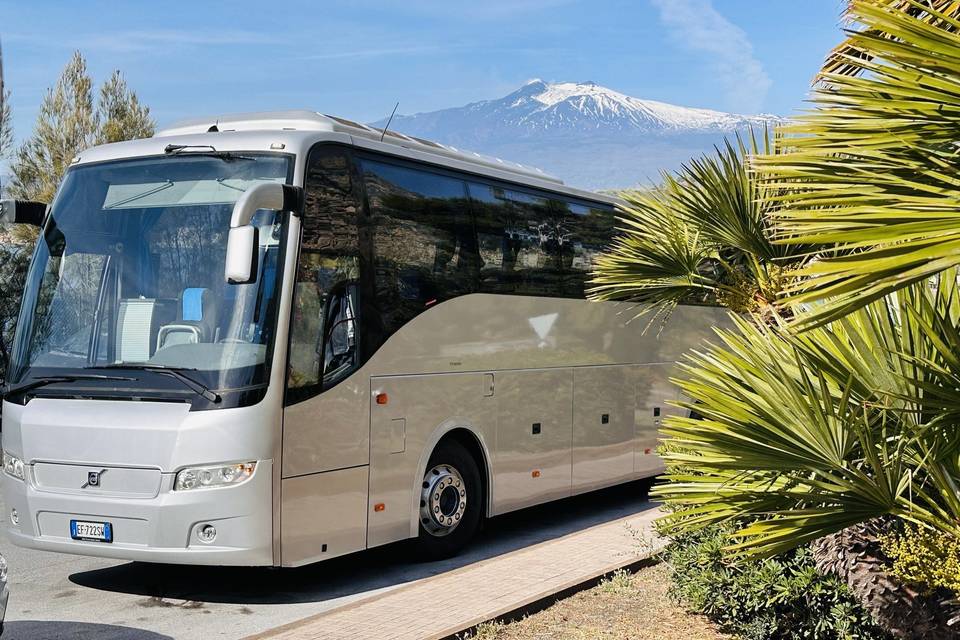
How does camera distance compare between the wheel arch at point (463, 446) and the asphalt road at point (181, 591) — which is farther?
the wheel arch at point (463, 446)

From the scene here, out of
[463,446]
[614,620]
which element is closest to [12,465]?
[463,446]

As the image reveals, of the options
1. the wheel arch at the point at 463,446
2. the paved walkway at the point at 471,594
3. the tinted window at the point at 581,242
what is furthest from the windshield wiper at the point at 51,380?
the tinted window at the point at 581,242

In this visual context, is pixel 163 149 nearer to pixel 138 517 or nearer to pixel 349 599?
pixel 138 517

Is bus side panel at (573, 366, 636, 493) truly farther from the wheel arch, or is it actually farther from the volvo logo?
the volvo logo

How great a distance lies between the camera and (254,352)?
303 inches

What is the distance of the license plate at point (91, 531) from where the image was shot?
302 inches

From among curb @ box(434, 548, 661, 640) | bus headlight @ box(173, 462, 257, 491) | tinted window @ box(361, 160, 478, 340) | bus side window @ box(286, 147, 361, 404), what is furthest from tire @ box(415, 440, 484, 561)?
bus headlight @ box(173, 462, 257, 491)

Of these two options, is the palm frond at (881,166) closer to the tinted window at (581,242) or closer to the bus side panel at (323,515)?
the bus side panel at (323,515)

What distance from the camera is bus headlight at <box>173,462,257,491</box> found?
24.8 feet

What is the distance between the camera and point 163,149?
8.49m

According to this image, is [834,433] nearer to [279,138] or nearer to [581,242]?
[279,138]

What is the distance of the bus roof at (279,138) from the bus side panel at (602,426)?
2.74 meters

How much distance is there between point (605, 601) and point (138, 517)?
323 centimetres

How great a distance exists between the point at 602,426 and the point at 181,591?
531 cm
